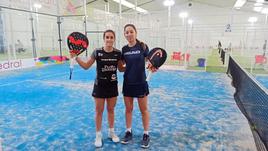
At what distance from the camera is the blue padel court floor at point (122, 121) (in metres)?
2.60

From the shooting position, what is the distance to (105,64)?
7.93ft

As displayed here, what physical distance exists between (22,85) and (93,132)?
3.96 m

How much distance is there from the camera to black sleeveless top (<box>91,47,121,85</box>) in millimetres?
2410

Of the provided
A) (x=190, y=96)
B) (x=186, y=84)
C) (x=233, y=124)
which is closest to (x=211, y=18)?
(x=186, y=84)

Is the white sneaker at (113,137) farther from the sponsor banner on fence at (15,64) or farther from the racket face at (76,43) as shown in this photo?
the sponsor banner on fence at (15,64)

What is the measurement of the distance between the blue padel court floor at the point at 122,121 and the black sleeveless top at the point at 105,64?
0.82 meters

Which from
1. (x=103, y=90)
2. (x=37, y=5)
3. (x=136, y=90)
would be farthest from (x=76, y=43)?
(x=37, y=5)

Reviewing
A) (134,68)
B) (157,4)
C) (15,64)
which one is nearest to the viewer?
(134,68)

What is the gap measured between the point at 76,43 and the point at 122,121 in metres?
1.44

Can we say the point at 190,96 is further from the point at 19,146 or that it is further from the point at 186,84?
the point at 19,146

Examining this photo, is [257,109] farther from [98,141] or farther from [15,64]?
[15,64]

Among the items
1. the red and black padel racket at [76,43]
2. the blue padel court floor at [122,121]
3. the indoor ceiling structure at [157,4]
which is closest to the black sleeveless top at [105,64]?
the red and black padel racket at [76,43]

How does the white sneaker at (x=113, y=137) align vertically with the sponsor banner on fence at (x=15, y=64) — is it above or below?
below

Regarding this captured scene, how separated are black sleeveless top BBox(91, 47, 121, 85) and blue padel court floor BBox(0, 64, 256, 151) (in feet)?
2.70
